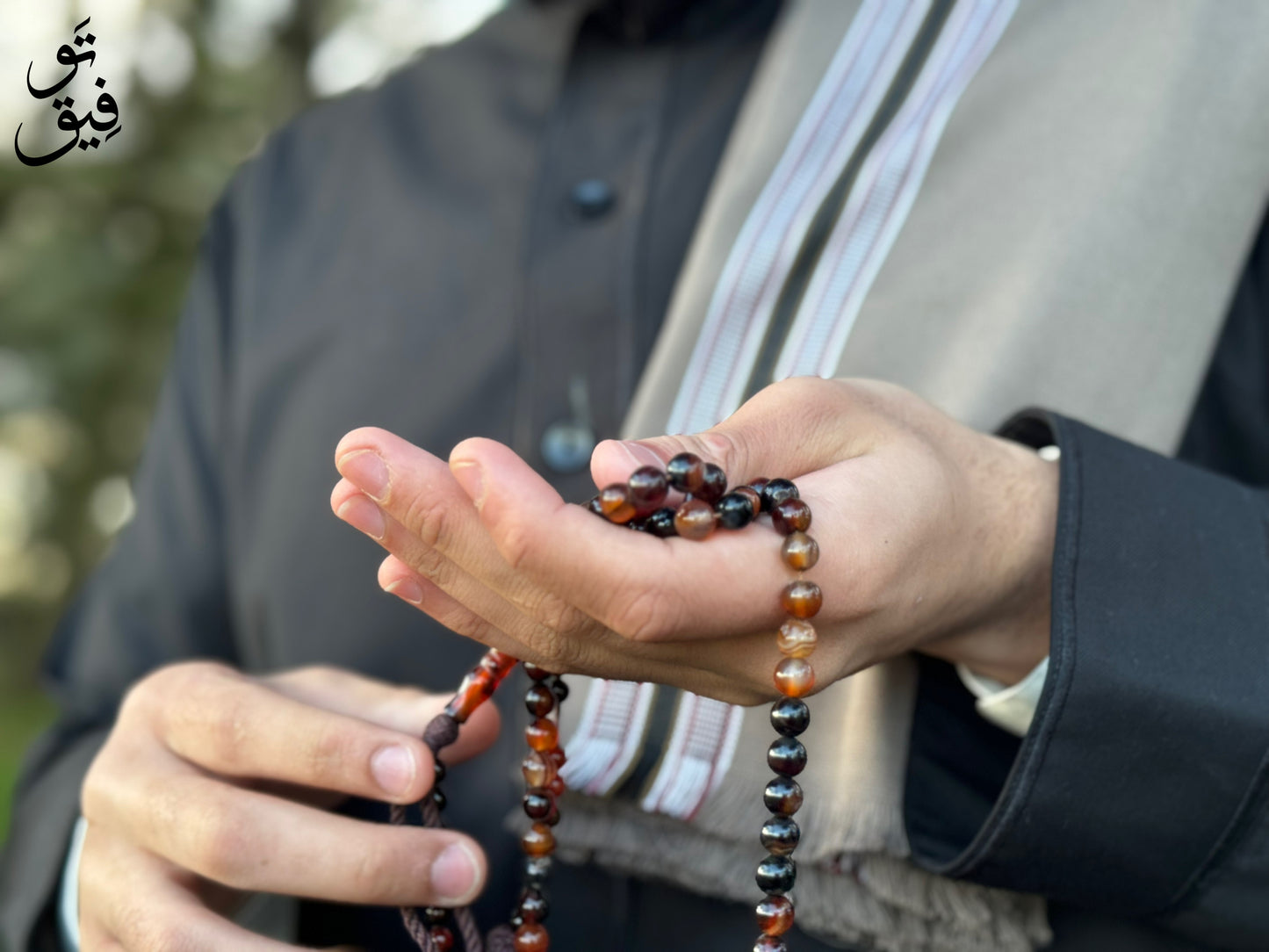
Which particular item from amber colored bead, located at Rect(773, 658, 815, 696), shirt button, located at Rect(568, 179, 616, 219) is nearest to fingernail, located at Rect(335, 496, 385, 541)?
amber colored bead, located at Rect(773, 658, 815, 696)

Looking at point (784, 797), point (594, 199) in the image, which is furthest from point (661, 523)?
point (594, 199)

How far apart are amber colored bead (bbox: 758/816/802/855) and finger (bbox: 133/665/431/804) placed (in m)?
0.34

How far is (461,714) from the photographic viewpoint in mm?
986

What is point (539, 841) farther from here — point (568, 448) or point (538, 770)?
point (568, 448)

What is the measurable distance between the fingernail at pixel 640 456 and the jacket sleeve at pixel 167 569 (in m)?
1.28

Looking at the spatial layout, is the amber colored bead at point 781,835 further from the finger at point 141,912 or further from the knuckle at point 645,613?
the finger at point 141,912

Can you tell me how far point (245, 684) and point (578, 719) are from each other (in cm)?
38

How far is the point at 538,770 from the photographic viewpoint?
97 cm

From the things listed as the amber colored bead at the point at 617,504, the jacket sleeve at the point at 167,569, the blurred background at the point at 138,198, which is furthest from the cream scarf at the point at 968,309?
the blurred background at the point at 138,198

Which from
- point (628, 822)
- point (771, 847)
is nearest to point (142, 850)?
point (628, 822)

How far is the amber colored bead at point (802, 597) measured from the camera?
739 mm

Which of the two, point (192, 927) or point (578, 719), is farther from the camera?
point (578, 719)

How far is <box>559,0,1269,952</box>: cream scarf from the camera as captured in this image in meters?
1.04

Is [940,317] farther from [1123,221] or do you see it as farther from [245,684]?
[245,684]
